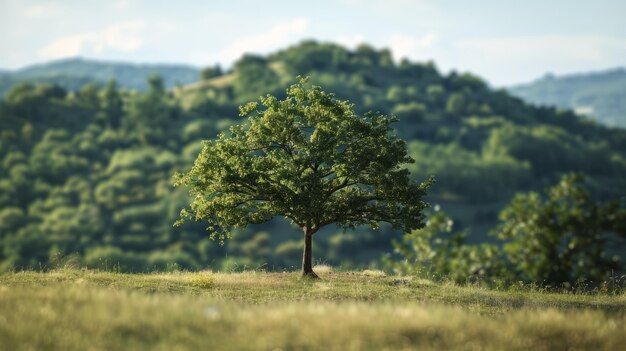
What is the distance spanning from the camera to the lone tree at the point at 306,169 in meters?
29.9

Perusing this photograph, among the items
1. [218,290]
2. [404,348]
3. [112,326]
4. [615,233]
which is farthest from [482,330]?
[615,233]

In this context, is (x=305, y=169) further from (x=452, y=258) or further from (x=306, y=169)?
(x=452, y=258)

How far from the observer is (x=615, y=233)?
1116 inches

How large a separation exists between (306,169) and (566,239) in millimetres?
11515

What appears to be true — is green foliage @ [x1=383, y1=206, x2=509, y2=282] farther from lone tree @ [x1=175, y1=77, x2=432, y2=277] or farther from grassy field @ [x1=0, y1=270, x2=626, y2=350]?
grassy field @ [x1=0, y1=270, x2=626, y2=350]

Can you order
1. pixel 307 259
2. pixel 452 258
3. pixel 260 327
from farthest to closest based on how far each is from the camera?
pixel 452 258 < pixel 307 259 < pixel 260 327

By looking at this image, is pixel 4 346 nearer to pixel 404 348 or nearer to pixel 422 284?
pixel 404 348

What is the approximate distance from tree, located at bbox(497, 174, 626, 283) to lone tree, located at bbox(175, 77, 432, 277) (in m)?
4.53

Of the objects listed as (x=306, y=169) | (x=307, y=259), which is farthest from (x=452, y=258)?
(x=306, y=169)

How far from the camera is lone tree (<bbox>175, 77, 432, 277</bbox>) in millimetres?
29938

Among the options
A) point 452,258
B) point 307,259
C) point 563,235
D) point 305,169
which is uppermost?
point 305,169

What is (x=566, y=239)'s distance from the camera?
97.0ft

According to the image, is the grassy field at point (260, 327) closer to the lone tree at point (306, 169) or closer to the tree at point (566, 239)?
the tree at point (566, 239)

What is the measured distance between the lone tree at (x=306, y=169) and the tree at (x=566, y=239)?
4526mm
